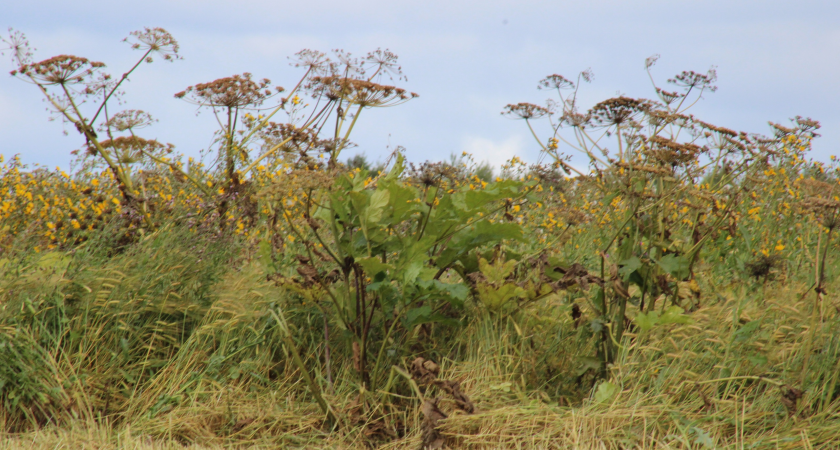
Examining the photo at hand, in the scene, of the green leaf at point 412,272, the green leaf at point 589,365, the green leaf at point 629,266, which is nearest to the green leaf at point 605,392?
the green leaf at point 589,365

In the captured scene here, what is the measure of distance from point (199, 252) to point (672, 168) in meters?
2.69

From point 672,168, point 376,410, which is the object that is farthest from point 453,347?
point 672,168

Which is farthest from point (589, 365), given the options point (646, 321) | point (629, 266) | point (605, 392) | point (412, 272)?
point (412, 272)

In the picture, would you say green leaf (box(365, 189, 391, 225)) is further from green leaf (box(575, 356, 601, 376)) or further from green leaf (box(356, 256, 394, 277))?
green leaf (box(575, 356, 601, 376))

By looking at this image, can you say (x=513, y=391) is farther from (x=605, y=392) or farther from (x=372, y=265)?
(x=372, y=265)

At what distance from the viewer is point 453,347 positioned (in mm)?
3355

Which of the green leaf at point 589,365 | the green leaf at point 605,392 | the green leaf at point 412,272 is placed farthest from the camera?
the green leaf at point 589,365

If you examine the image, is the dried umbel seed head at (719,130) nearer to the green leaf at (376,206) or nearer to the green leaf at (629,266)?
the green leaf at (629,266)

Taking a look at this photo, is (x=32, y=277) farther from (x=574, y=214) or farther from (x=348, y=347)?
(x=574, y=214)

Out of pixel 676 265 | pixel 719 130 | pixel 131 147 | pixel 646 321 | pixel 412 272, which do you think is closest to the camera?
pixel 412 272

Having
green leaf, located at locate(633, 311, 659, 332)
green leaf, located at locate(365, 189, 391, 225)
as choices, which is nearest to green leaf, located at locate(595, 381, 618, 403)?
green leaf, located at locate(633, 311, 659, 332)

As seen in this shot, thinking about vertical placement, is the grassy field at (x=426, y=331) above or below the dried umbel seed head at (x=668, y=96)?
below

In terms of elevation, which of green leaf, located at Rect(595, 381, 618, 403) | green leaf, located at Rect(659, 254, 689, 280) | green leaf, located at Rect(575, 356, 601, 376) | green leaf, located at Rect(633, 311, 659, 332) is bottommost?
green leaf, located at Rect(595, 381, 618, 403)

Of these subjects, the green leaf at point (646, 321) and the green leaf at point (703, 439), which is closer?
the green leaf at point (703, 439)
